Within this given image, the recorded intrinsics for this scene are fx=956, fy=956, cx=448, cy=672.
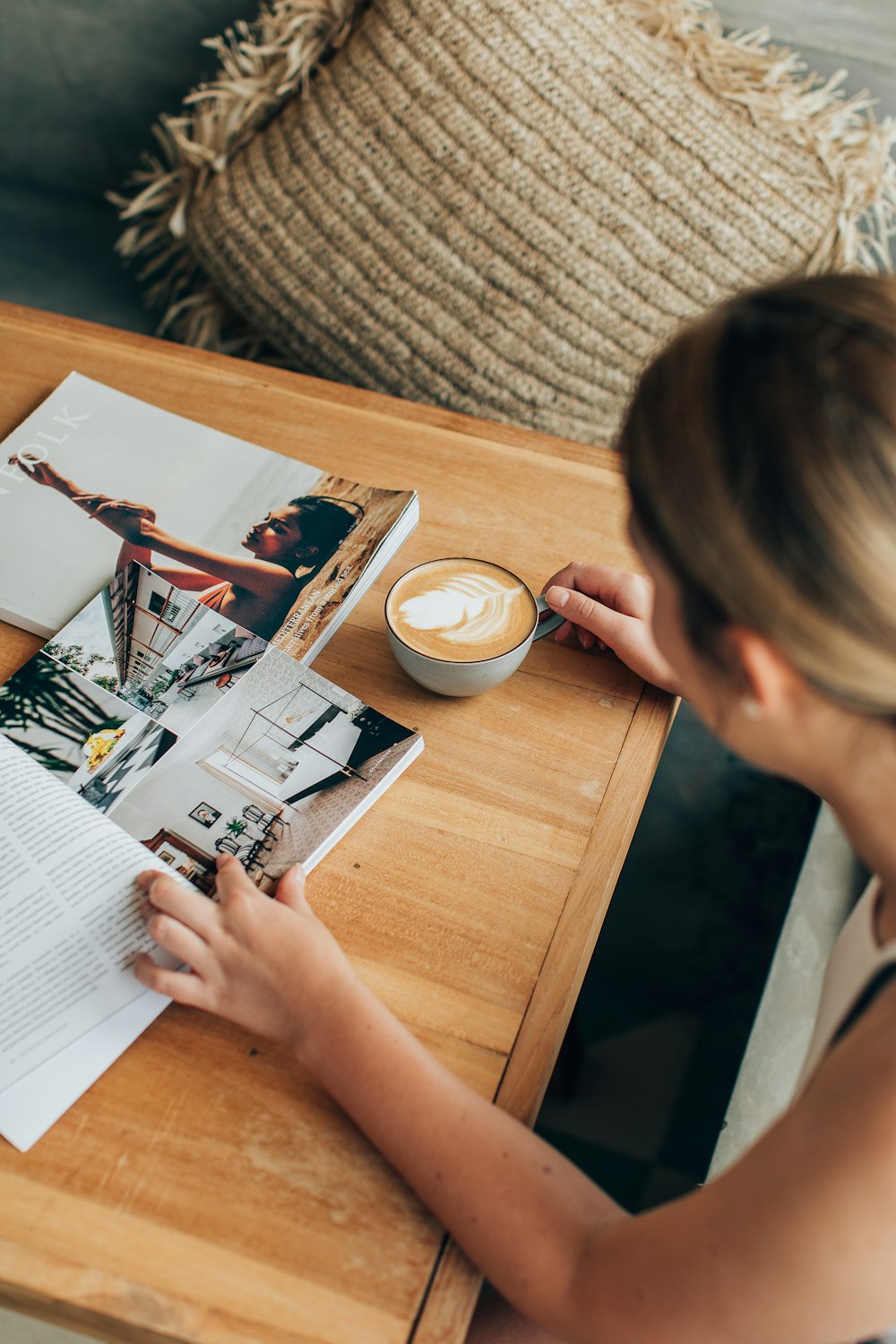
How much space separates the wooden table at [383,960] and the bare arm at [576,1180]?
1.1 inches

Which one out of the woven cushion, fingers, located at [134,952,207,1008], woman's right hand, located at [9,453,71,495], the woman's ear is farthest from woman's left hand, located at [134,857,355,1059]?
the woven cushion

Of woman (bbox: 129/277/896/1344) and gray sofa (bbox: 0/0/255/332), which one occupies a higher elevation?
gray sofa (bbox: 0/0/255/332)

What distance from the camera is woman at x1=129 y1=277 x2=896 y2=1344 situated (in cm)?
41

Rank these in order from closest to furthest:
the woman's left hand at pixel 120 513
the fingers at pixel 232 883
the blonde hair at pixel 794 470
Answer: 1. the blonde hair at pixel 794 470
2. the fingers at pixel 232 883
3. the woman's left hand at pixel 120 513

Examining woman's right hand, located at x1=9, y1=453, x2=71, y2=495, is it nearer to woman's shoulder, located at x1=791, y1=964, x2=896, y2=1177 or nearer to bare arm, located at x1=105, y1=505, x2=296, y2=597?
bare arm, located at x1=105, y1=505, x2=296, y2=597

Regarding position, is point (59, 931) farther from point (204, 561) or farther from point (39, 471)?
point (39, 471)

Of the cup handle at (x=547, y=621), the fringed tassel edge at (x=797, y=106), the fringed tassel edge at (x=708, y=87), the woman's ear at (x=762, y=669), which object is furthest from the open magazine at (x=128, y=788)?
the fringed tassel edge at (x=797, y=106)

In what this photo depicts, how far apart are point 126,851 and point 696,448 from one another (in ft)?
1.47

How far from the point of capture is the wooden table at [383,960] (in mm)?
506

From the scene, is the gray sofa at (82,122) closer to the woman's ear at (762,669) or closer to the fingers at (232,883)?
the fingers at (232,883)

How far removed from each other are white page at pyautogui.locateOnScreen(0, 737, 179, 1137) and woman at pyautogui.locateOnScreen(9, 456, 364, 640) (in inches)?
7.8

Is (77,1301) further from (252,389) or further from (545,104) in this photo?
(545,104)

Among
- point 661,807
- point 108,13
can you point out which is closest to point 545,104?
point 108,13

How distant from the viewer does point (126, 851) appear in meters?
0.64
